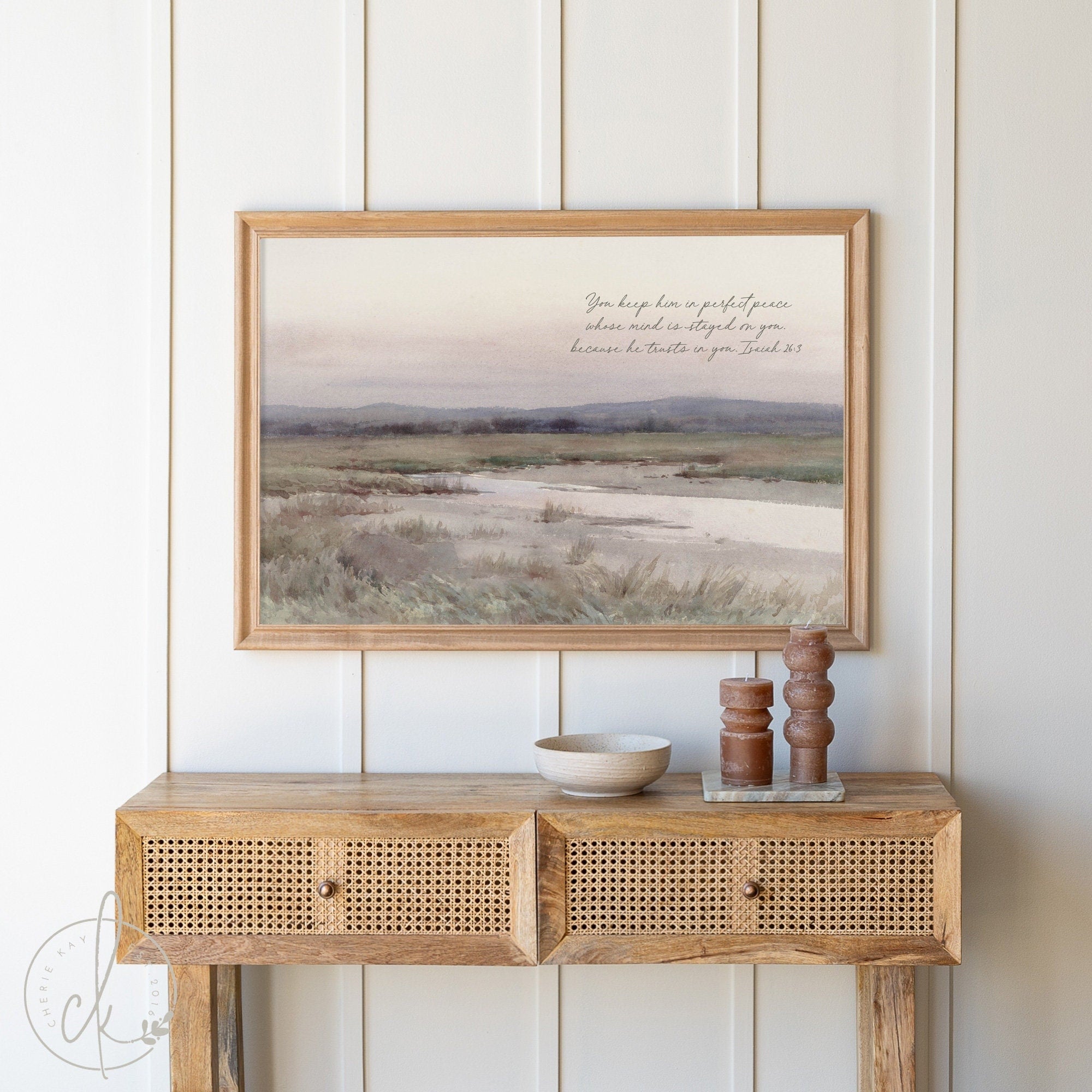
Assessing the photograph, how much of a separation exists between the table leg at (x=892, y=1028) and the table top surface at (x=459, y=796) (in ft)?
1.11

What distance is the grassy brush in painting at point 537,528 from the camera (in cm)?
197

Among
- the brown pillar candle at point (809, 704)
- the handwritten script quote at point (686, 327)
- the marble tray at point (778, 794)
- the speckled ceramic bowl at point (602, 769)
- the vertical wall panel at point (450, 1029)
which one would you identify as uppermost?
the handwritten script quote at point (686, 327)

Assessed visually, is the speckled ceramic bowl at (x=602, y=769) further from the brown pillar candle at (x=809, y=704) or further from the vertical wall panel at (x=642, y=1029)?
the vertical wall panel at (x=642, y=1029)

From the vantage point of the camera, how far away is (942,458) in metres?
1.96

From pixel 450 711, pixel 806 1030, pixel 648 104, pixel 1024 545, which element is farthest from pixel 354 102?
pixel 806 1030

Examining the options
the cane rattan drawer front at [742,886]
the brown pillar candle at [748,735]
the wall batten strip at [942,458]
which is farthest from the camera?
the wall batten strip at [942,458]

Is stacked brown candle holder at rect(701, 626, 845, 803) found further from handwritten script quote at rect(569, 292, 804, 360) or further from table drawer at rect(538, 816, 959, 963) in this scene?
handwritten script quote at rect(569, 292, 804, 360)

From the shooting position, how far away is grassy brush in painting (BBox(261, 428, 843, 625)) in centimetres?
197

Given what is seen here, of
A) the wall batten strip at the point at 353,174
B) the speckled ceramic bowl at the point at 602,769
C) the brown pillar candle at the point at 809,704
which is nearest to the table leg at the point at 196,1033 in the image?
the wall batten strip at the point at 353,174

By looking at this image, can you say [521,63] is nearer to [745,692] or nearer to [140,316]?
[140,316]

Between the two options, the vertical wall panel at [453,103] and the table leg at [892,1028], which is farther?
the vertical wall panel at [453,103]

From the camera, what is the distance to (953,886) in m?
1.62

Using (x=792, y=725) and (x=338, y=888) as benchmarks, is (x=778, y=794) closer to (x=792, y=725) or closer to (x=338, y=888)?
(x=792, y=725)

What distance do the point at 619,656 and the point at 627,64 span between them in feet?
3.99
